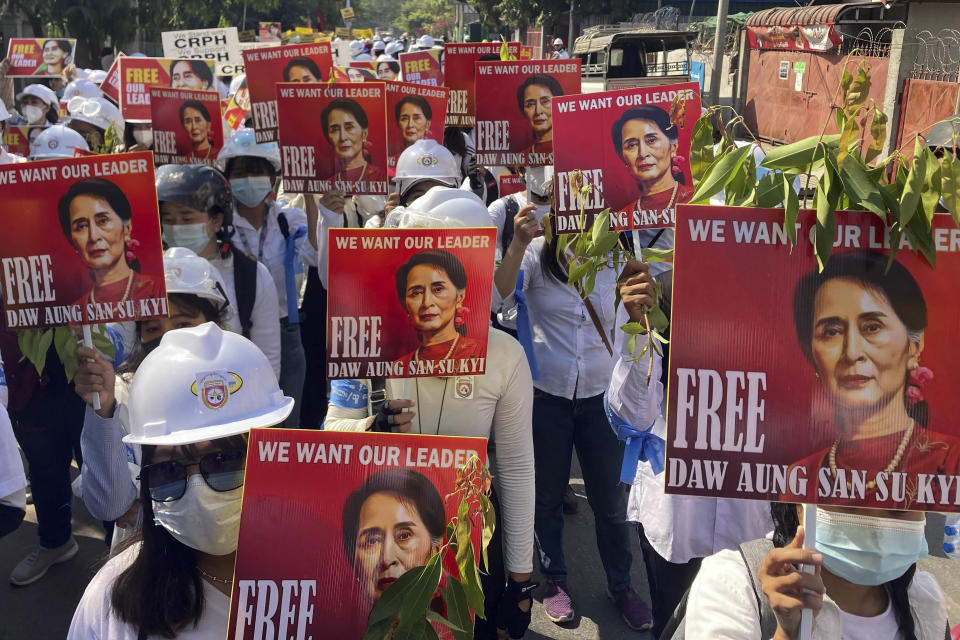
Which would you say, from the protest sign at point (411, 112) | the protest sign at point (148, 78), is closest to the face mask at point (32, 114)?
the protest sign at point (148, 78)

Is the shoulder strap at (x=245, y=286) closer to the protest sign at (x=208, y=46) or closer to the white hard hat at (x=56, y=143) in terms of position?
the white hard hat at (x=56, y=143)

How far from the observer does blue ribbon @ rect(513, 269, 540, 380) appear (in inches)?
168

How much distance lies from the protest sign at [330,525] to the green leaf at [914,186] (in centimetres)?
97

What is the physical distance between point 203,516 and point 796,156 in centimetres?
149

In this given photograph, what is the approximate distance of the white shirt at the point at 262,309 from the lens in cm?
413

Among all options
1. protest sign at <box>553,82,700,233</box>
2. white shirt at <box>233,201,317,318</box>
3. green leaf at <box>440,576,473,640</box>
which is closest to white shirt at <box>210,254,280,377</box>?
white shirt at <box>233,201,317,318</box>

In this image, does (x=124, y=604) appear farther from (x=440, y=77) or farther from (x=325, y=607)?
(x=440, y=77)

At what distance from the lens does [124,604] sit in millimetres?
2053

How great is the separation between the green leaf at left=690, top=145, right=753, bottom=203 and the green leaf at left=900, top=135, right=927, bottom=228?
295 mm

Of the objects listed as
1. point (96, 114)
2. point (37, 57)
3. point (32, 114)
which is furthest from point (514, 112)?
point (37, 57)

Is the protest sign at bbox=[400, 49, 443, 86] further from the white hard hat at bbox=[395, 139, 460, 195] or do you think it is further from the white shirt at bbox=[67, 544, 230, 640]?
the white shirt at bbox=[67, 544, 230, 640]

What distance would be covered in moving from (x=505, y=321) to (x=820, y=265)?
3.02m

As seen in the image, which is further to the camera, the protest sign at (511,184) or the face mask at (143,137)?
the face mask at (143,137)

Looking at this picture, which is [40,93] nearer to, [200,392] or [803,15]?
[200,392]
